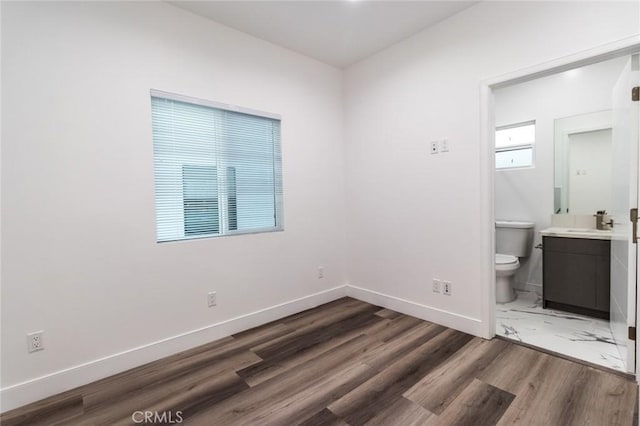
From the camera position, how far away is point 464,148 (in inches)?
99.7

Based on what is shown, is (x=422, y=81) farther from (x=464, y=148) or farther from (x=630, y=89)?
(x=630, y=89)

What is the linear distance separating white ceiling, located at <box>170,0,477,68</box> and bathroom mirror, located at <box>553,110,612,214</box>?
199 centimetres

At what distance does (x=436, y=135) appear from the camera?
2727 mm

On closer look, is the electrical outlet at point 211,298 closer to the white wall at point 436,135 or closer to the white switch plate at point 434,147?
the white wall at point 436,135

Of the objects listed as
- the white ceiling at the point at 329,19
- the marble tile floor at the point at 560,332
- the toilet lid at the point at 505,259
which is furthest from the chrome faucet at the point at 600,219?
the white ceiling at the point at 329,19

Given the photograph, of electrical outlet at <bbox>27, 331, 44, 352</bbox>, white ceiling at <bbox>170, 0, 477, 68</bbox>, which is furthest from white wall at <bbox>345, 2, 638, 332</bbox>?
electrical outlet at <bbox>27, 331, 44, 352</bbox>

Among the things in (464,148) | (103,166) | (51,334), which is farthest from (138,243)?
(464,148)

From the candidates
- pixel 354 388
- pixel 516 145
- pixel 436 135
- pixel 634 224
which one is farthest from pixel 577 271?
pixel 354 388

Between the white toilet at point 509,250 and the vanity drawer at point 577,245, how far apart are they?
1.26 ft

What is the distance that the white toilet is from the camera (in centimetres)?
323

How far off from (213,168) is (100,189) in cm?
84

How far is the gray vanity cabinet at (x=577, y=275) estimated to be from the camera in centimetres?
271

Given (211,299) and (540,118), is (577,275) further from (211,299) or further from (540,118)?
(211,299)

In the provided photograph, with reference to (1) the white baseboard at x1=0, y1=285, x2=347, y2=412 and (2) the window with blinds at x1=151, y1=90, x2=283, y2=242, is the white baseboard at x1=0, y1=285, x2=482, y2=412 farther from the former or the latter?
(2) the window with blinds at x1=151, y1=90, x2=283, y2=242
